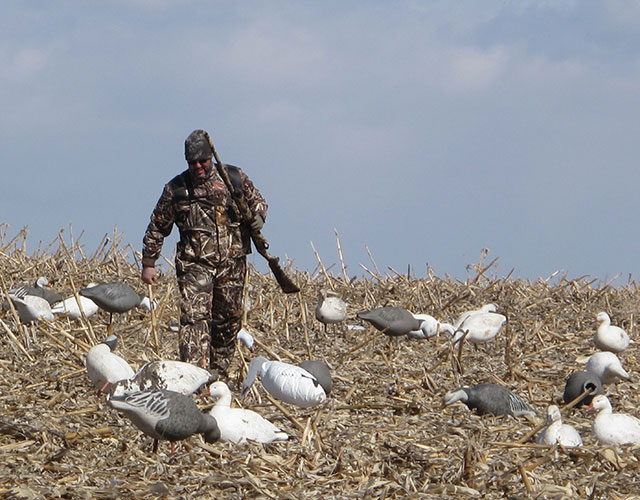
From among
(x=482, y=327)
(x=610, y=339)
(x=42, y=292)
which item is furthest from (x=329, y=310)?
(x=42, y=292)

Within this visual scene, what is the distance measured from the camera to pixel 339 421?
342 inches

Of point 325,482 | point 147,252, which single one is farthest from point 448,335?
point 325,482

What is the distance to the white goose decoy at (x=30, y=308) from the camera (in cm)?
1238

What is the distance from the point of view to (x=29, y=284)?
49.3ft

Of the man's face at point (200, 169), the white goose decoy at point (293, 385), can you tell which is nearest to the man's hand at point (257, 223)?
the man's face at point (200, 169)

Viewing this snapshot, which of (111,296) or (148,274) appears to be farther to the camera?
(111,296)

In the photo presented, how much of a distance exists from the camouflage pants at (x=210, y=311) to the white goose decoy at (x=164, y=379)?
4.60 feet

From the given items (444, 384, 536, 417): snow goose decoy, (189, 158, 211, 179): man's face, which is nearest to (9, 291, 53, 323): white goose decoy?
(189, 158, 211, 179): man's face

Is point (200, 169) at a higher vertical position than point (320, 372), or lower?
higher

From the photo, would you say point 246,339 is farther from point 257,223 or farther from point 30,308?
point 30,308

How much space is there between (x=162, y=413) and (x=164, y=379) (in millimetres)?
1650

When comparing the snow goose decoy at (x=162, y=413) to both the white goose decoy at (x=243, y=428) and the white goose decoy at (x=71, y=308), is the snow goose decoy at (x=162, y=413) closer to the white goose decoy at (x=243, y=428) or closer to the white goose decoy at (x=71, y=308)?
the white goose decoy at (x=243, y=428)

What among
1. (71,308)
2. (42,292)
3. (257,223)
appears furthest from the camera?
(42,292)

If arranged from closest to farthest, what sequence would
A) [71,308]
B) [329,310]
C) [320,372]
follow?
[320,372] < [71,308] < [329,310]
